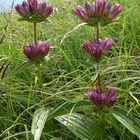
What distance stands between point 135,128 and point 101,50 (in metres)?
0.18

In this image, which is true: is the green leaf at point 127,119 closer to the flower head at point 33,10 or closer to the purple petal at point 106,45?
the purple petal at point 106,45

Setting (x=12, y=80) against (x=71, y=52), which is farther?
(x=71, y=52)

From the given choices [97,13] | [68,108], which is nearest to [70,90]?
[68,108]

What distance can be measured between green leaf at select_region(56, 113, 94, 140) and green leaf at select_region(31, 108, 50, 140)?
0.05m

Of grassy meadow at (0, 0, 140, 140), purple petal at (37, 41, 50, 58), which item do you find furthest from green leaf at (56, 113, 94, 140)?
purple petal at (37, 41, 50, 58)

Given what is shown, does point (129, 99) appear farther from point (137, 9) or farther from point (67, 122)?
point (137, 9)

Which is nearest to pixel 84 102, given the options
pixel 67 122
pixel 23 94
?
pixel 67 122

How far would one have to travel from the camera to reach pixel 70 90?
960 millimetres

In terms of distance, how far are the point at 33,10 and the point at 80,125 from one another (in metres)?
0.29

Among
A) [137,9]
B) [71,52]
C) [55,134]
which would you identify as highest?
[137,9]

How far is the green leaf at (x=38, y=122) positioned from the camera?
2.52ft

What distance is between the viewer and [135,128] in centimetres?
81

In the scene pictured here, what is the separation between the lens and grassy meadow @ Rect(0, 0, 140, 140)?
2.84 feet

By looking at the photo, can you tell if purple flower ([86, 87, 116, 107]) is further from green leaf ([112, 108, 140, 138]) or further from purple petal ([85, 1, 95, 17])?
purple petal ([85, 1, 95, 17])
